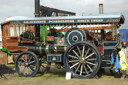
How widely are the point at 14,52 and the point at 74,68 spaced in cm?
781

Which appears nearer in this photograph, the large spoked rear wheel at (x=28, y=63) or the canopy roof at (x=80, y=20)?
the canopy roof at (x=80, y=20)

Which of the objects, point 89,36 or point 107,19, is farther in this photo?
point 89,36

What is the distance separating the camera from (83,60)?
22.7ft

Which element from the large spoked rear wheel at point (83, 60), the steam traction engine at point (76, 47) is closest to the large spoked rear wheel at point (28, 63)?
the steam traction engine at point (76, 47)

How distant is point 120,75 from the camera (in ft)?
23.7

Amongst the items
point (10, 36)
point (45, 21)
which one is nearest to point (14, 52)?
point (10, 36)

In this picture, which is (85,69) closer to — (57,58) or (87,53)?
(87,53)

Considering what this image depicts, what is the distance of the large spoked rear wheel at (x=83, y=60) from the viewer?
6.78 m

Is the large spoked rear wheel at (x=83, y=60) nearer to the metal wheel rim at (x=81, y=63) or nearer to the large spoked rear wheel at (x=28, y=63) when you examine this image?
the metal wheel rim at (x=81, y=63)

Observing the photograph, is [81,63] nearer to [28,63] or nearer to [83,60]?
[83,60]

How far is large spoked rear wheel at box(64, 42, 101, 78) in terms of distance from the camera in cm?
678

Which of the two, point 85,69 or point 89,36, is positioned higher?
point 89,36

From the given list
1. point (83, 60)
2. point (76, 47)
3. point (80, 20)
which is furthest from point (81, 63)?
point (80, 20)

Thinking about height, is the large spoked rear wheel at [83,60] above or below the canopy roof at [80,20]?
below
